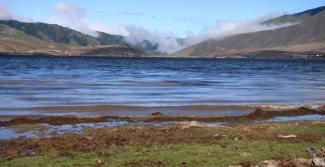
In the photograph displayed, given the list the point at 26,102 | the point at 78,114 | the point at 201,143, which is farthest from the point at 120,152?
the point at 26,102

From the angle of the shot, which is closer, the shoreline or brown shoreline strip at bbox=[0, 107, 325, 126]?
the shoreline

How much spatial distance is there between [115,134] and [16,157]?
5854 mm

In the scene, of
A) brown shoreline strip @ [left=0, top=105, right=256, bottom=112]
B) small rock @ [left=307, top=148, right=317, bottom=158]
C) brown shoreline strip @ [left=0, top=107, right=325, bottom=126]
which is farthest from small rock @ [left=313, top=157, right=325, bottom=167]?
brown shoreline strip @ [left=0, top=105, right=256, bottom=112]

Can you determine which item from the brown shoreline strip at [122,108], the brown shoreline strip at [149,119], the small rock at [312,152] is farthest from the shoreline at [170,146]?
the brown shoreline strip at [122,108]

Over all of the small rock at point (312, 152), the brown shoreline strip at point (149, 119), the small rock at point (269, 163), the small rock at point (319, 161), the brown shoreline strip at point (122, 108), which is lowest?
the brown shoreline strip at point (122, 108)

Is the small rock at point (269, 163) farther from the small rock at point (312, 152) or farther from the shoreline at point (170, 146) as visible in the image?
the small rock at point (312, 152)

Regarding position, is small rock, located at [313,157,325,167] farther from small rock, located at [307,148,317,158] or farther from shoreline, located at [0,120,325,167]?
small rock, located at [307,148,317,158]

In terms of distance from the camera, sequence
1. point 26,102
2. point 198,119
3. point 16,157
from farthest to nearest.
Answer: point 26,102 → point 198,119 → point 16,157

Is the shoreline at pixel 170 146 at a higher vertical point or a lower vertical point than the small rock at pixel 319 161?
lower

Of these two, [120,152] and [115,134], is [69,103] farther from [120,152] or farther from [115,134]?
[120,152]

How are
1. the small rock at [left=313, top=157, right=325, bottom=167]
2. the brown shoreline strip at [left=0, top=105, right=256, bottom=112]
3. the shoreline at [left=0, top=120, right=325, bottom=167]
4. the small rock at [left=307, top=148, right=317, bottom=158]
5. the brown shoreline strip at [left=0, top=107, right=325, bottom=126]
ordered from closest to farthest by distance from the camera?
the small rock at [left=313, top=157, right=325, bottom=167], the shoreline at [left=0, top=120, right=325, bottom=167], the small rock at [left=307, top=148, right=317, bottom=158], the brown shoreline strip at [left=0, top=107, right=325, bottom=126], the brown shoreline strip at [left=0, top=105, right=256, bottom=112]

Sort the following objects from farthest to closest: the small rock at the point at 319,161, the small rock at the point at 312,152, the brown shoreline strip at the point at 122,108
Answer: the brown shoreline strip at the point at 122,108, the small rock at the point at 312,152, the small rock at the point at 319,161

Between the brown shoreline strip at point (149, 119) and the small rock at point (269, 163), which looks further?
the brown shoreline strip at point (149, 119)

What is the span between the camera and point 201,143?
1964 cm
